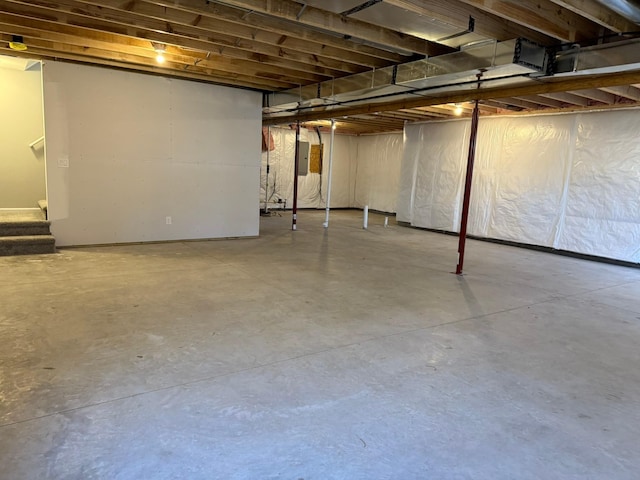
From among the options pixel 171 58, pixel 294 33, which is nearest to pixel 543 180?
pixel 294 33

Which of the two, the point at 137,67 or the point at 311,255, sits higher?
the point at 137,67

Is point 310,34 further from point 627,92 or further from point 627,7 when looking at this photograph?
point 627,92

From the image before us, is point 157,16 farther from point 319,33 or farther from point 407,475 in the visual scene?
point 407,475

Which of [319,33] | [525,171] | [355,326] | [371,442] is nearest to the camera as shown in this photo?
[371,442]

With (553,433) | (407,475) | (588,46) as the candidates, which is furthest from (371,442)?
(588,46)

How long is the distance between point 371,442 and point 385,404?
0.36 m

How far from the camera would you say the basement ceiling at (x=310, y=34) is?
10.6 feet

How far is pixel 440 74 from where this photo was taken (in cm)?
427

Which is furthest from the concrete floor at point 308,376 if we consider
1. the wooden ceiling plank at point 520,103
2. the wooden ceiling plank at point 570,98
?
the wooden ceiling plank at point 520,103

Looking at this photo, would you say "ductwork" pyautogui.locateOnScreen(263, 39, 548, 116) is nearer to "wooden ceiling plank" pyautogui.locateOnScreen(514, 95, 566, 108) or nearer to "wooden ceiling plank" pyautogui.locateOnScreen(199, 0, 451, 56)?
"wooden ceiling plank" pyautogui.locateOnScreen(199, 0, 451, 56)

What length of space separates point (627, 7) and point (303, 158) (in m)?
9.59

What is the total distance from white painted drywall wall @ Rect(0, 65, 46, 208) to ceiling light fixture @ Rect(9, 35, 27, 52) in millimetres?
2057

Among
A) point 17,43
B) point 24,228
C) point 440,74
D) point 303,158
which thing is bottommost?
point 24,228

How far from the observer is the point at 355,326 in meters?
3.38
